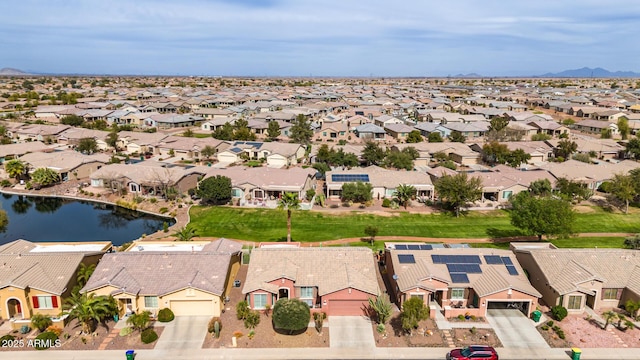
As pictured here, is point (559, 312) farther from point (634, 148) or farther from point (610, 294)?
point (634, 148)

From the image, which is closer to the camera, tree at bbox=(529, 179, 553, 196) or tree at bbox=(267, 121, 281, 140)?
tree at bbox=(529, 179, 553, 196)

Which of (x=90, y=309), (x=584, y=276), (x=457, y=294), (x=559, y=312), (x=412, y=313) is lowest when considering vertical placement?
(x=559, y=312)

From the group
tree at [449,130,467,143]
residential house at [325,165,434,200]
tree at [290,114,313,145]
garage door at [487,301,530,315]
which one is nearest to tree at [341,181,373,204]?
residential house at [325,165,434,200]

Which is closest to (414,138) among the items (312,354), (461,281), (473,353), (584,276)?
(584,276)

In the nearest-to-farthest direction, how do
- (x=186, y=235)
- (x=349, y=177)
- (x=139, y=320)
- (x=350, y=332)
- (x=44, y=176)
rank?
(x=139, y=320)
(x=350, y=332)
(x=186, y=235)
(x=349, y=177)
(x=44, y=176)

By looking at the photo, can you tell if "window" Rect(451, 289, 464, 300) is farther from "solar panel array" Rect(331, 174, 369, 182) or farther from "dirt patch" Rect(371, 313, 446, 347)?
"solar panel array" Rect(331, 174, 369, 182)

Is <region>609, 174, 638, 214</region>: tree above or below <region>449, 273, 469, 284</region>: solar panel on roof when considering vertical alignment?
above

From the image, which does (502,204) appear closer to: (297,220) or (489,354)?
(297,220)
